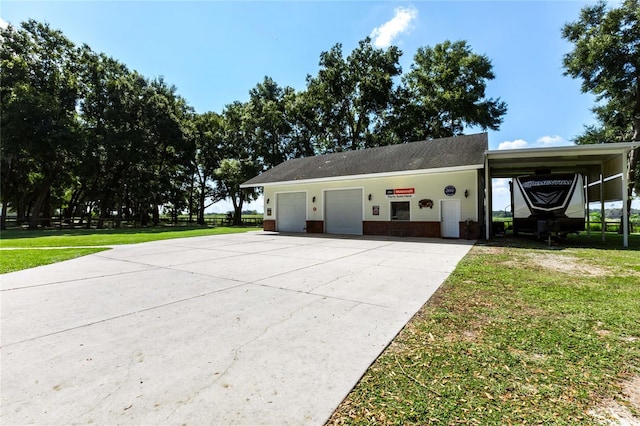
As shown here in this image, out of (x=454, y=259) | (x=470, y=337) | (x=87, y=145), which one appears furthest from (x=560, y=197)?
(x=87, y=145)

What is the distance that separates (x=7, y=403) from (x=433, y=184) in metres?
14.5

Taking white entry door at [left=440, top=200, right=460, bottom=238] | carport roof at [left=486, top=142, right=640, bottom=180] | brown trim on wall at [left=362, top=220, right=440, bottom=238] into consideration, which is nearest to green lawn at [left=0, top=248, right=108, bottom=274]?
brown trim on wall at [left=362, top=220, right=440, bottom=238]

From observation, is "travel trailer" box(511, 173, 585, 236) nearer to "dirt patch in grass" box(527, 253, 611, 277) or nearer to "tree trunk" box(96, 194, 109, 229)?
"dirt patch in grass" box(527, 253, 611, 277)

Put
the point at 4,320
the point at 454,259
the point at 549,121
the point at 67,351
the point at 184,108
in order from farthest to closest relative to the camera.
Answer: the point at 184,108 → the point at 549,121 → the point at 454,259 → the point at 4,320 → the point at 67,351

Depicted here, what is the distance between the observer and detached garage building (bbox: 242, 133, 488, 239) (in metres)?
13.4

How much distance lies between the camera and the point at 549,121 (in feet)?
62.6

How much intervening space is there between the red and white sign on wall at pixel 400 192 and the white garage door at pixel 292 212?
217 inches

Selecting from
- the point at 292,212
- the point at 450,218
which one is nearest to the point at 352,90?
the point at 292,212

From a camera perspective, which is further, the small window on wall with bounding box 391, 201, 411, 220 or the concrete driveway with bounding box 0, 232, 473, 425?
the small window on wall with bounding box 391, 201, 411, 220

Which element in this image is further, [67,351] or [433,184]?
[433,184]

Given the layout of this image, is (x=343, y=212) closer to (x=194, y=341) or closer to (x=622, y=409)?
(x=194, y=341)

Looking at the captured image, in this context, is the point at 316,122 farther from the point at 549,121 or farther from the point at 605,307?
the point at 605,307

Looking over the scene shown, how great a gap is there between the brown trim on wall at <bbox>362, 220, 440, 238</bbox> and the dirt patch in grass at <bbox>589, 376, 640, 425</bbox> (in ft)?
40.4

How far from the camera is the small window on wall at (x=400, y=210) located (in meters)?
15.0
